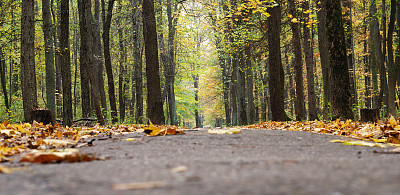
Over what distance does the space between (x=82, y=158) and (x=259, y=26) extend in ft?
53.6

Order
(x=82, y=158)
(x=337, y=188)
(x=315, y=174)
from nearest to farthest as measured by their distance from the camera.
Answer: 1. (x=337, y=188)
2. (x=315, y=174)
3. (x=82, y=158)

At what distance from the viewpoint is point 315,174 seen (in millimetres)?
1650

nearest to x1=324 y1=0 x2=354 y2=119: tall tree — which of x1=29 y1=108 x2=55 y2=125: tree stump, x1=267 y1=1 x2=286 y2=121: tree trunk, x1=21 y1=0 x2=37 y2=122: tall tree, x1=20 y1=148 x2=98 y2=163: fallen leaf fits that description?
x1=267 y1=1 x2=286 y2=121: tree trunk

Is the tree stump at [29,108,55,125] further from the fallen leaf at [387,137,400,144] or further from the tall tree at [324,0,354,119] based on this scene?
the tall tree at [324,0,354,119]

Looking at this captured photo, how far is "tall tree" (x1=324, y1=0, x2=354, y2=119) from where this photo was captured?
27.7 feet

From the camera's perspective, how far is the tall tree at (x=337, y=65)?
27.7ft

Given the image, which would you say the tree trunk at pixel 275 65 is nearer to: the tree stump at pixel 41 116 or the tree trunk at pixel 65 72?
the tree trunk at pixel 65 72

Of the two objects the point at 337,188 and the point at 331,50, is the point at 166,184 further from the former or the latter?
the point at 331,50

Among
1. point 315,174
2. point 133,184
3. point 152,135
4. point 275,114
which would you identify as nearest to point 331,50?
point 275,114

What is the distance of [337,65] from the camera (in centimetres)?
852

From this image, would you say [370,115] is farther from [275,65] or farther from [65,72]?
[65,72]

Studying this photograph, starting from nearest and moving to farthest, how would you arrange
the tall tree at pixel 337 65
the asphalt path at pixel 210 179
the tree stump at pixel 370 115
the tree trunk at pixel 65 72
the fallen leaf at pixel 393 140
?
1. the asphalt path at pixel 210 179
2. the fallen leaf at pixel 393 140
3. the tree stump at pixel 370 115
4. the tall tree at pixel 337 65
5. the tree trunk at pixel 65 72

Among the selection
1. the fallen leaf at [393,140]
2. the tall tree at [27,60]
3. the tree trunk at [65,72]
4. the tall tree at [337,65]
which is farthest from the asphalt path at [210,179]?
the tree trunk at [65,72]

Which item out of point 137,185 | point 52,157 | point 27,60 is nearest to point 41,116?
point 27,60
